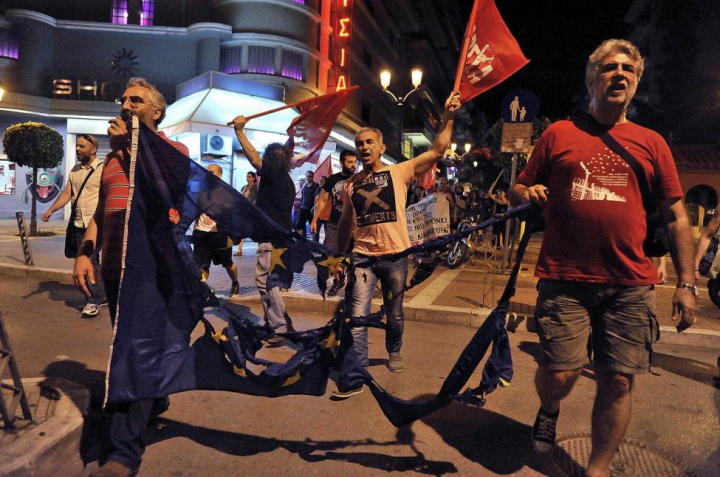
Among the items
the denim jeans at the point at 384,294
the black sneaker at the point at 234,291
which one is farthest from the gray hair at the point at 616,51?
the black sneaker at the point at 234,291

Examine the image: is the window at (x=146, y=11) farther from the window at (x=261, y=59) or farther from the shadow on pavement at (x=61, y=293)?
the shadow on pavement at (x=61, y=293)

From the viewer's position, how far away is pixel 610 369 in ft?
7.97

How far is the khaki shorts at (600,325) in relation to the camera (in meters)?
2.40

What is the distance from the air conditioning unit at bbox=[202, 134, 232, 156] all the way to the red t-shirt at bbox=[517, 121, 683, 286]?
16.4 metres

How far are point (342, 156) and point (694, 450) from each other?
5056 mm

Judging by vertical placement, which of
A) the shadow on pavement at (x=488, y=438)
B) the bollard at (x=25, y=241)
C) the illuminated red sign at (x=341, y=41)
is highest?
the illuminated red sign at (x=341, y=41)

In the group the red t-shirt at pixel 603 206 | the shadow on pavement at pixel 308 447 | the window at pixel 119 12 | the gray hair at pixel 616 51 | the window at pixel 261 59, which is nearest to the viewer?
the red t-shirt at pixel 603 206

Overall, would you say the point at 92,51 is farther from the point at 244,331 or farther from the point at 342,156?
the point at 244,331

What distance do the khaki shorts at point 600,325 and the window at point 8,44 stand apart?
26.9 m

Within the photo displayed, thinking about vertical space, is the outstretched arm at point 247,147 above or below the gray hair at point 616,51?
below

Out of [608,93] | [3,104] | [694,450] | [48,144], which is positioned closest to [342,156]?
[608,93]

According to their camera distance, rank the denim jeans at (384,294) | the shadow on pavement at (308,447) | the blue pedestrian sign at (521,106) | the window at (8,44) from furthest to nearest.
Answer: the window at (8,44) → the blue pedestrian sign at (521,106) → the denim jeans at (384,294) → the shadow on pavement at (308,447)

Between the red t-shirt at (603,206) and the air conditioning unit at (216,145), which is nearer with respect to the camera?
the red t-shirt at (603,206)

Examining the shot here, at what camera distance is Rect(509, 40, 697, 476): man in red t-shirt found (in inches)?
94.3
